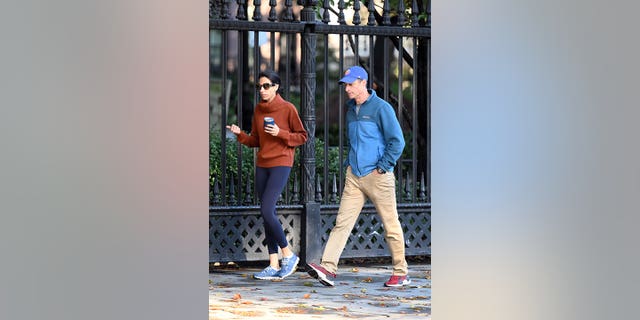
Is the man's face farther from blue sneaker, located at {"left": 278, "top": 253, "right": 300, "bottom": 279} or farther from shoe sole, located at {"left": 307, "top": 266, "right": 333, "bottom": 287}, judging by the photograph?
blue sneaker, located at {"left": 278, "top": 253, "right": 300, "bottom": 279}

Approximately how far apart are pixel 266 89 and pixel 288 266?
164 centimetres

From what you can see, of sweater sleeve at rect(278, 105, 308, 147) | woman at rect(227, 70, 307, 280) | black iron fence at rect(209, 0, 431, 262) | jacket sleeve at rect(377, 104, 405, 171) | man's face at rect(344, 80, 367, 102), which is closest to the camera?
jacket sleeve at rect(377, 104, 405, 171)

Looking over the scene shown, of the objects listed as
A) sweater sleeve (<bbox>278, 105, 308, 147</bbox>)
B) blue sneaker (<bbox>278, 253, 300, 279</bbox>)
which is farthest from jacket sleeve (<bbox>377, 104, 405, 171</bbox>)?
blue sneaker (<bbox>278, 253, 300, 279</bbox>)

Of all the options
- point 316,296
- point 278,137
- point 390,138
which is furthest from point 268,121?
point 316,296

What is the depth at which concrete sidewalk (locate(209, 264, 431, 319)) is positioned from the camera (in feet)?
30.6

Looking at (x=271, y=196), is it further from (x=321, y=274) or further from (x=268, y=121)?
(x=321, y=274)

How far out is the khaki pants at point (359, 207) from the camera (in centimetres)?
1042

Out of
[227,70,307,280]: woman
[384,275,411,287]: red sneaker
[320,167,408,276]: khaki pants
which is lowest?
[384,275,411,287]: red sneaker

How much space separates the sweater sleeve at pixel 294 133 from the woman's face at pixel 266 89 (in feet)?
0.70

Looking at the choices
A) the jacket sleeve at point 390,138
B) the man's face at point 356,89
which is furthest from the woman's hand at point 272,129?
the jacket sleeve at point 390,138

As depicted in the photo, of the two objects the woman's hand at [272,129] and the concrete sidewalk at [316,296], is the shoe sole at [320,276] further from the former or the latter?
the woman's hand at [272,129]

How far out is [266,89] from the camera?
438 inches
